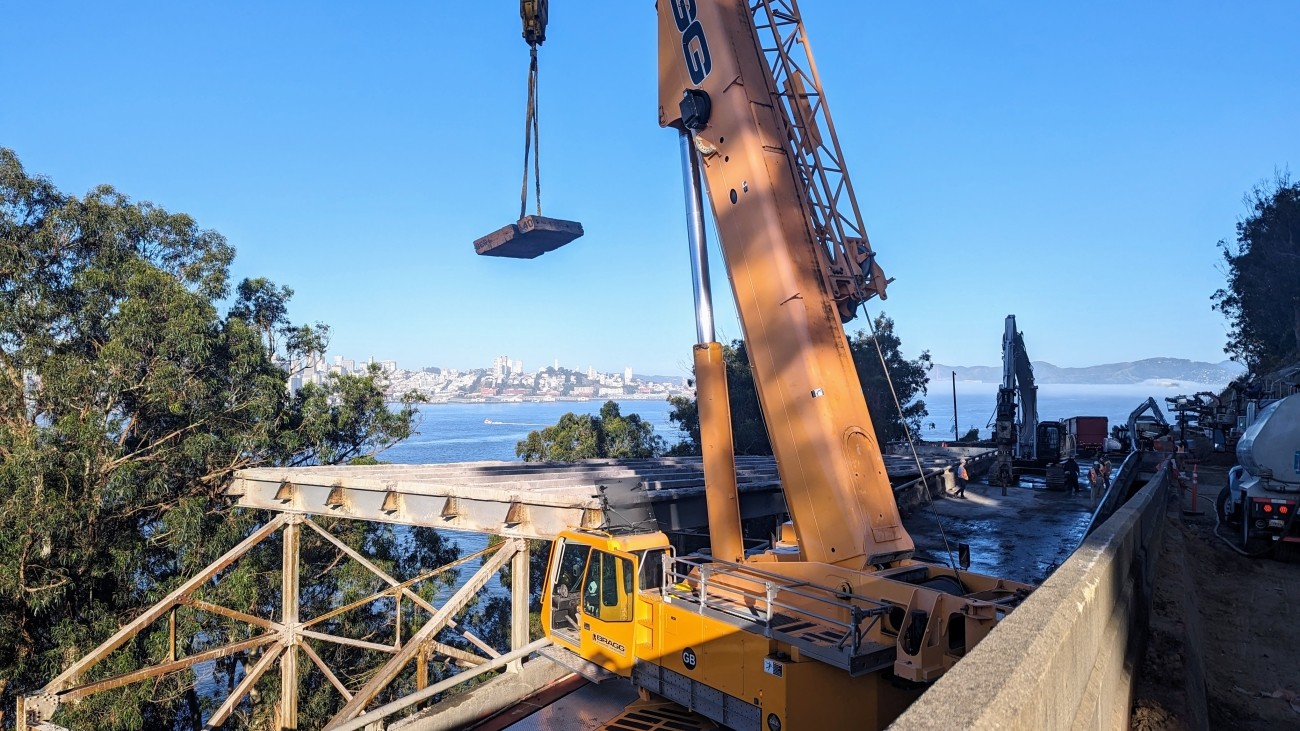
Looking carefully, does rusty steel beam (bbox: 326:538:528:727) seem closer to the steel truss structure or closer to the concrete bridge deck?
the steel truss structure

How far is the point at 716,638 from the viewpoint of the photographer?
7.32 metres

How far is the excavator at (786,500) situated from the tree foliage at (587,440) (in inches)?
1065

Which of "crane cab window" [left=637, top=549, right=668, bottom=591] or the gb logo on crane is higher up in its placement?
the gb logo on crane

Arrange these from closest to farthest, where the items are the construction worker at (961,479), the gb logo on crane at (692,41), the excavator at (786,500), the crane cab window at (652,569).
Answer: the excavator at (786,500) → the crane cab window at (652,569) → the gb logo on crane at (692,41) → the construction worker at (961,479)

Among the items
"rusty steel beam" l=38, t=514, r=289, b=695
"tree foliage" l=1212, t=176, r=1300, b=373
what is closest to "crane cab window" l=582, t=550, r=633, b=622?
"rusty steel beam" l=38, t=514, r=289, b=695

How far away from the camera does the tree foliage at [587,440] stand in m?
36.1

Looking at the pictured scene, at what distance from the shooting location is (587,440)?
36.2m

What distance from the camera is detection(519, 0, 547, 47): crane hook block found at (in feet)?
40.0

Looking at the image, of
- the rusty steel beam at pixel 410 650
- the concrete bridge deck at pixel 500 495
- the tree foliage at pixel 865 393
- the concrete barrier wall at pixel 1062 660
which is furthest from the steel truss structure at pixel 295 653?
the tree foliage at pixel 865 393

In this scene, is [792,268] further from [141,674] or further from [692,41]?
[141,674]

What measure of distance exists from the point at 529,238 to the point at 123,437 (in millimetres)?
13573

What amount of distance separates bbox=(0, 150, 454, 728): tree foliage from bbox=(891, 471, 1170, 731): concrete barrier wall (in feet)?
56.1

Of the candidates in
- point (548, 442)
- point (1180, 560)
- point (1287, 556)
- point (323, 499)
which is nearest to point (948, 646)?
point (1180, 560)

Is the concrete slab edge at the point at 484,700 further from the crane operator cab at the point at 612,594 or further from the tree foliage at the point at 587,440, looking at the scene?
the tree foliage at the point at 587,440
